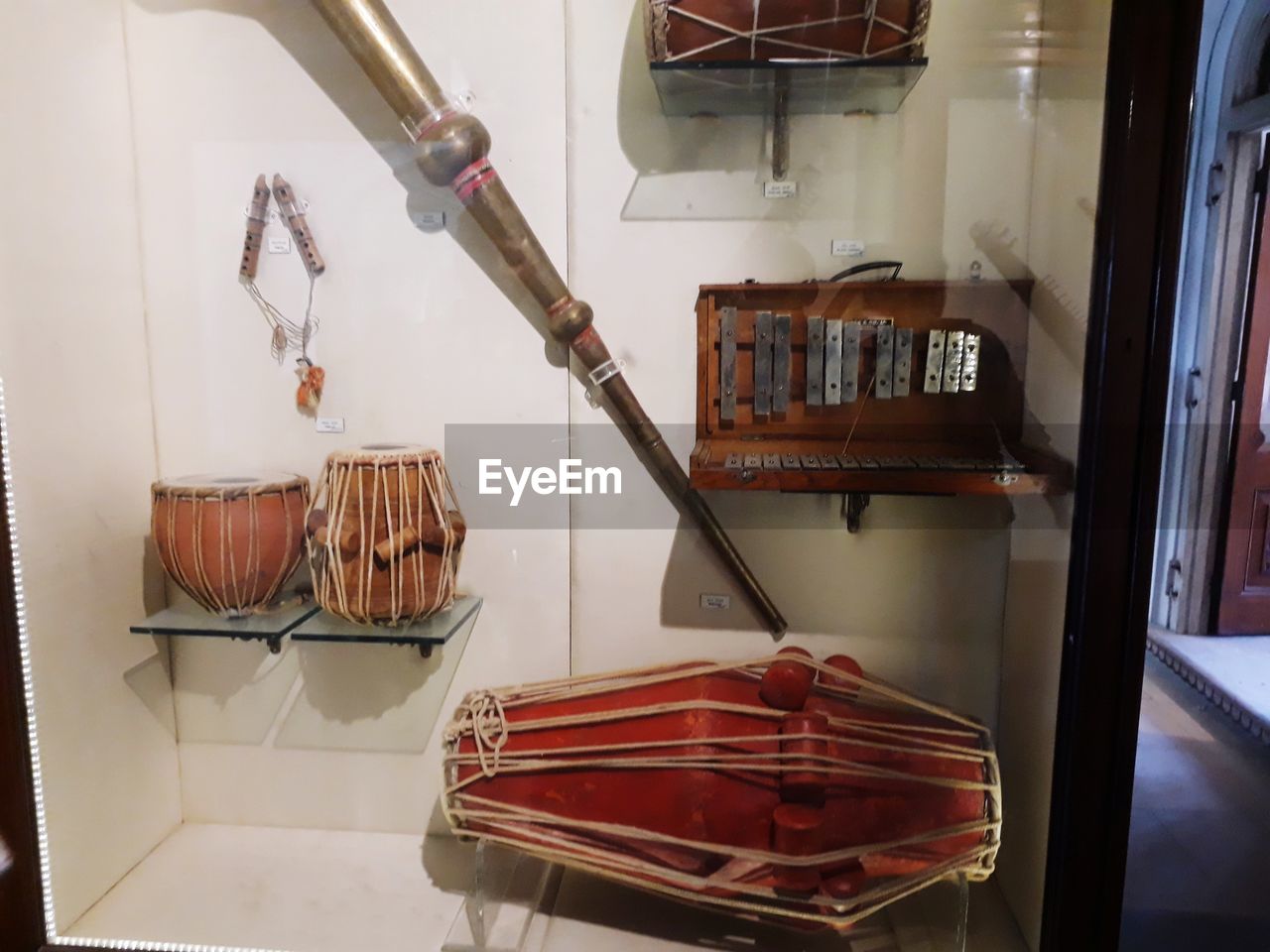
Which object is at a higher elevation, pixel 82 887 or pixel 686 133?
pixel 686 133

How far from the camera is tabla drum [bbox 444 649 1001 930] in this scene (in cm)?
124

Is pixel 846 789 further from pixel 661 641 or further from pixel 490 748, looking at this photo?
pixel 490 748

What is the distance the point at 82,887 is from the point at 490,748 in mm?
823

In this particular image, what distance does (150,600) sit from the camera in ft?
5.29

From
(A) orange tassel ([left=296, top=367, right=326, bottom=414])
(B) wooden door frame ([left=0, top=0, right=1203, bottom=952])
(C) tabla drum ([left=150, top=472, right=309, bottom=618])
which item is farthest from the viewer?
(A) orange tassel ([left=296, top=367, right=326, bottom=414])

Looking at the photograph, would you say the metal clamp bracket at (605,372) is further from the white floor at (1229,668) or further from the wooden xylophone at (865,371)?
the white floor at (1229,668)

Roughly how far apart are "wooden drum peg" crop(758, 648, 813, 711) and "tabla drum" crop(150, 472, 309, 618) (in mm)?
871

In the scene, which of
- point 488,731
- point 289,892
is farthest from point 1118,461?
point 289,892

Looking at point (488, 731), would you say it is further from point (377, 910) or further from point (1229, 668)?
point (1229, 668)

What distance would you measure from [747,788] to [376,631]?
696 millimetres

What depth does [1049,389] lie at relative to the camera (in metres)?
1.30

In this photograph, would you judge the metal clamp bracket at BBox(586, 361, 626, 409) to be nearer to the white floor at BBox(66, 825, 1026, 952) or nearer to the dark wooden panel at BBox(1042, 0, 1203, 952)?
the dark wooden panel at BBox(1042, 0, 1203, 952)

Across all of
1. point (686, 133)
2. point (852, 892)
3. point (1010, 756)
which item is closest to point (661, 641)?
point (852, 892)

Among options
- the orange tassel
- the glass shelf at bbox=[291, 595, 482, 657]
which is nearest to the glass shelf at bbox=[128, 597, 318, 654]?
the glass shelf at bbox=[291, 595, 482, 657]
